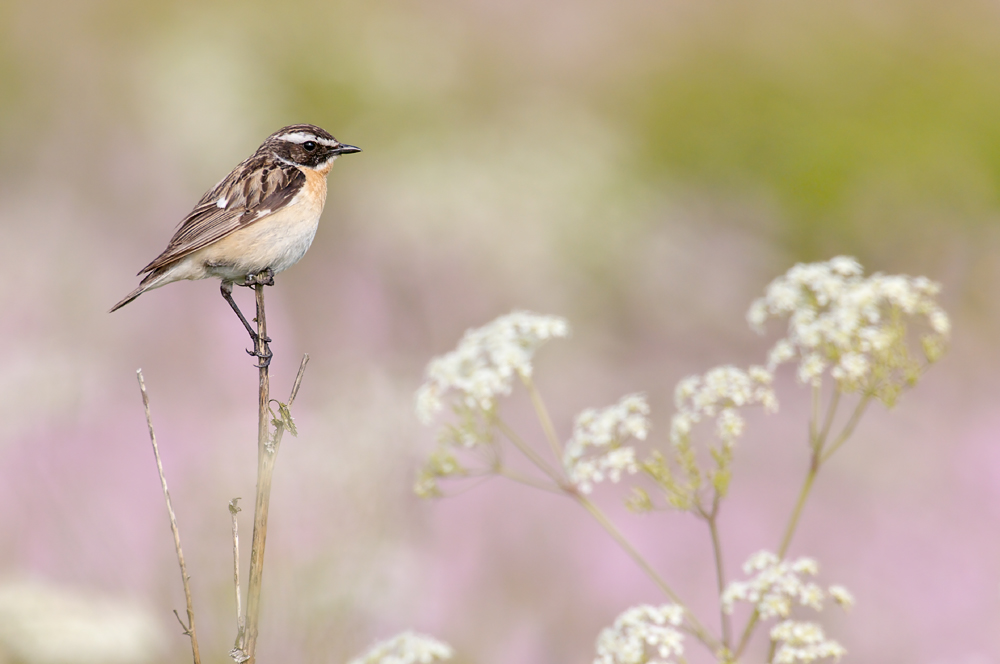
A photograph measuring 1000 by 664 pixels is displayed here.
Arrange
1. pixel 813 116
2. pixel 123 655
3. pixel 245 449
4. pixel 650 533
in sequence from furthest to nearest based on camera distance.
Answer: pixel 813 116, pixel 650 533, pixel 245 449, pixel 123 655

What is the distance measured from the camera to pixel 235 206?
3.64 metres

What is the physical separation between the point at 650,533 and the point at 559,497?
0.64m

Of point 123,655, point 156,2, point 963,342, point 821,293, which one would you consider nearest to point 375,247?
point 123,655

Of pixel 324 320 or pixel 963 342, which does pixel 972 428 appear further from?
pixel 324 320

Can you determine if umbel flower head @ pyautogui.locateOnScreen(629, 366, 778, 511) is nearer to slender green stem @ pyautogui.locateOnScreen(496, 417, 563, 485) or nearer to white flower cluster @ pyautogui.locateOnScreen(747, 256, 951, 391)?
white flower cluster @ pyautogui.locateOnScreen(747, 256, 951, 391)

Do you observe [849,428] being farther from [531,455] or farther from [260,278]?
[260,278]

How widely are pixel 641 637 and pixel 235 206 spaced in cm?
225

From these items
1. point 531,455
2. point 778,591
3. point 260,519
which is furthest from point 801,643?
point 260,519

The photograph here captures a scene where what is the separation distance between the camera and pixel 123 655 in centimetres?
389

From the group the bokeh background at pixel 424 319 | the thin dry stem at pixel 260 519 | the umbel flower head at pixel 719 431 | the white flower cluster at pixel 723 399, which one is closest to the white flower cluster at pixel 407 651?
the bokeh background at pixel 424 319

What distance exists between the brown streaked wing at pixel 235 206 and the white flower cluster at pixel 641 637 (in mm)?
2027

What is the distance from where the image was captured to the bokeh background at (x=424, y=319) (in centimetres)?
446

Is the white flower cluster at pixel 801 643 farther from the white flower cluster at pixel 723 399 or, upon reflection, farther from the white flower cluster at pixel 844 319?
the white flower cluster at pixel 844 319

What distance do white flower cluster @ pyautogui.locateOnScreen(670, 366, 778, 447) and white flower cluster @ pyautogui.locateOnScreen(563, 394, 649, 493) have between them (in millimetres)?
140
